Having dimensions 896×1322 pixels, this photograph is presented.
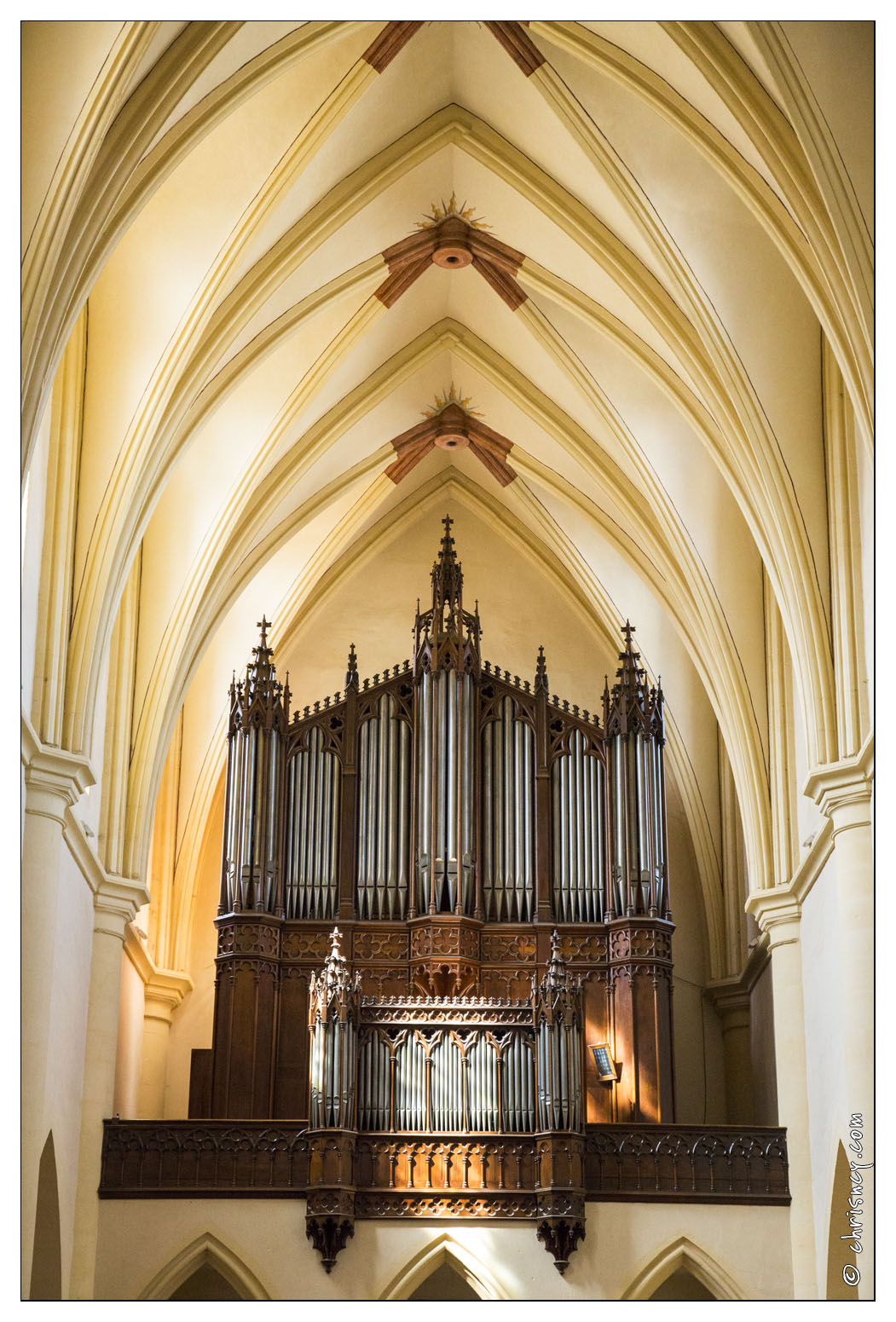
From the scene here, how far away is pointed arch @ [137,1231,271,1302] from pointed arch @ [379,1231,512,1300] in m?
1.25

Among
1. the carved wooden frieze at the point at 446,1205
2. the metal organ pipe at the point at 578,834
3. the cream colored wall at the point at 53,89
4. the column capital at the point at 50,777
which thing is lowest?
the carved wooden frieze at the point at 446,1205

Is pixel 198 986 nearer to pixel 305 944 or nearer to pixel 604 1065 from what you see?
pixel 305 944

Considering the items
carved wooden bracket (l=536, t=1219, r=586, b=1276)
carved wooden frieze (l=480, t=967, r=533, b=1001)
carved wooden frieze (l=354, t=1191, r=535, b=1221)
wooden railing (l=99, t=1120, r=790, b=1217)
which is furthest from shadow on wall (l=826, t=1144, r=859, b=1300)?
carved wooden frieze (l=480, t=967, r=533, b=1001)

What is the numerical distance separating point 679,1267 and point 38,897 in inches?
290

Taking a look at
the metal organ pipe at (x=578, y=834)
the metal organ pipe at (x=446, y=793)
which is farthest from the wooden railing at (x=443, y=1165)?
the metal organ pipe at (x=446, y=793)

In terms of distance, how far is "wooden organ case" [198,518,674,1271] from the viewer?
17672 mm

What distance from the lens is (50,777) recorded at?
599 inches

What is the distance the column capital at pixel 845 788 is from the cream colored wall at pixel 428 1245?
461cm

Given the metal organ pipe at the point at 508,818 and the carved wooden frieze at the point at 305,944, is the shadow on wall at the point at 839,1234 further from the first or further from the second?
the carved wooden frieze at the point at 305,944

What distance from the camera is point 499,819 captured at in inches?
810

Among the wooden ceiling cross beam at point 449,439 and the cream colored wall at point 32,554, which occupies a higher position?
the wooden ceiling cross beam at point 449,439

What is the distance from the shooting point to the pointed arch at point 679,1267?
17562mm
